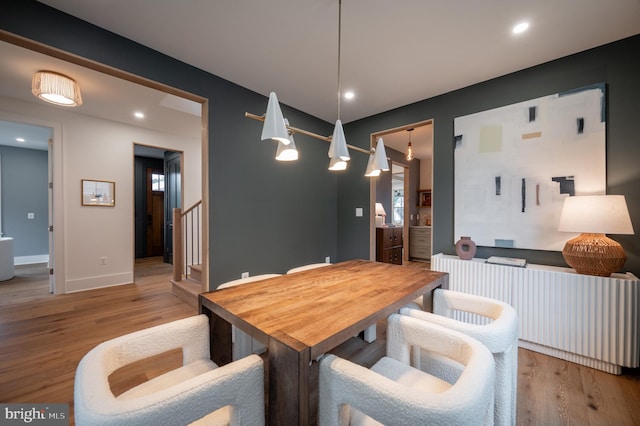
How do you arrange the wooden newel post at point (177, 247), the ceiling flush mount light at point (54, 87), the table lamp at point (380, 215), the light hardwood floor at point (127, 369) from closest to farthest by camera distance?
the light hardwood floor at point (127, 369) < the ceiling flush mount light at point (54, 87) < the wooden newel post at point (177, 247) < the table lamp at point (380, 215)

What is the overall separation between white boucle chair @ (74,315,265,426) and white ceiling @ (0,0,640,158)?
206 cm

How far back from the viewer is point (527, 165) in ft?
7.52

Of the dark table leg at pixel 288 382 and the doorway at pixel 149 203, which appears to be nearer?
the dark table leg at pixel 288 382

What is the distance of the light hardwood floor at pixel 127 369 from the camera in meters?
1.49

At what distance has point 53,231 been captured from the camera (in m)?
3.45

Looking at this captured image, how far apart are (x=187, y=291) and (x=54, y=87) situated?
2.56 metres

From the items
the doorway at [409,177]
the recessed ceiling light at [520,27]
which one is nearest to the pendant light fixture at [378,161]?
the recessed ceiling light at [520,27]

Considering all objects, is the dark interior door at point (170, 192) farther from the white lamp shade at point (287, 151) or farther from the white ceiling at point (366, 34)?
the white lamp shade at point (287, 151)

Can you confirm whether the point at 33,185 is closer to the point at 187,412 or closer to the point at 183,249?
the point at 183,249

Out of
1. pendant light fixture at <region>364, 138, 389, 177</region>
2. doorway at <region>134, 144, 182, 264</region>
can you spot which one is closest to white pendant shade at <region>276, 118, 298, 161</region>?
pendant light fixture at <region>364, 138, 389, 177</region>

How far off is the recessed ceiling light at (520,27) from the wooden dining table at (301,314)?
6.31ft

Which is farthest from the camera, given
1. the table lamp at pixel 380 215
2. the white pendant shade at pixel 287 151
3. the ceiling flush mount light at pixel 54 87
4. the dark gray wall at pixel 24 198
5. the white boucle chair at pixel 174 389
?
the dark gray wall at pixel 24 198

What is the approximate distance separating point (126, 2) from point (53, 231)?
3512mm

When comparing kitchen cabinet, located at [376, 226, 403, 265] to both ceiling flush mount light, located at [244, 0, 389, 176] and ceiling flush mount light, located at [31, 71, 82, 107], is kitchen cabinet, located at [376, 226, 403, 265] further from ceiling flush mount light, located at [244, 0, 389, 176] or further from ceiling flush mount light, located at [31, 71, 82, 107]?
ceiling flush mount light, located at [31, 71, 82, 107]
